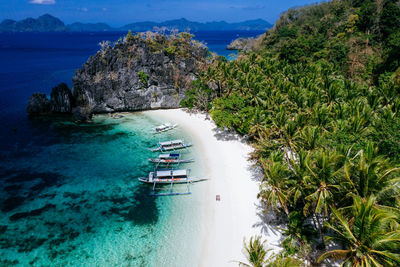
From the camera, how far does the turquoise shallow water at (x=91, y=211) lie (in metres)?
16.9

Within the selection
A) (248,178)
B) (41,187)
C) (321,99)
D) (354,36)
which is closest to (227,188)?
(248,178)

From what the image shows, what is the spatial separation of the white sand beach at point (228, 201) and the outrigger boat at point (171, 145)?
7.73ft

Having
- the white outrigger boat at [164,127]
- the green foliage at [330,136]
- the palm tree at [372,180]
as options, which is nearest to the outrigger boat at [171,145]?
the white outrigger boat at [164,127]

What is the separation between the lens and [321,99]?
90.2 feet

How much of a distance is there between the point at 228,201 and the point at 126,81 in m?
35.6

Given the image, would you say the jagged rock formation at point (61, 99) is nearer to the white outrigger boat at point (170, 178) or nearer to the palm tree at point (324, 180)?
the white outrigger boat at point (170, 178)

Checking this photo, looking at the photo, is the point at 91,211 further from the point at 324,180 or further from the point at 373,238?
the point at 373,238

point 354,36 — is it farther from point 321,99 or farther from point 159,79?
point 159,79

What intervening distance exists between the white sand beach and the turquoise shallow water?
1.10 metres

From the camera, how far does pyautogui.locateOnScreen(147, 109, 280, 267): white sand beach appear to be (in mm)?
16859

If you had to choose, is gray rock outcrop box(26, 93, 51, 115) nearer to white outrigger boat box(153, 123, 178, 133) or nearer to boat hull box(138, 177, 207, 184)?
white outrigger boat box(153, 123, 178, 133)

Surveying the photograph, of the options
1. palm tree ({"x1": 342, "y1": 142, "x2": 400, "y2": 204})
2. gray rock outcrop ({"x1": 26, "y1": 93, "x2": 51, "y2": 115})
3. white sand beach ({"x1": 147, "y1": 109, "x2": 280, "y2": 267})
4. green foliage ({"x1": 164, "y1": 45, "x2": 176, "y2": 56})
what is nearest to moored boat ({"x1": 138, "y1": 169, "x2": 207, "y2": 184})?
white sand beach ({"x1": 147, "y1": 109, "x2": 280, "y2": 267})

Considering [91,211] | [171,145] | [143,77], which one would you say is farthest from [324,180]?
[143,77]

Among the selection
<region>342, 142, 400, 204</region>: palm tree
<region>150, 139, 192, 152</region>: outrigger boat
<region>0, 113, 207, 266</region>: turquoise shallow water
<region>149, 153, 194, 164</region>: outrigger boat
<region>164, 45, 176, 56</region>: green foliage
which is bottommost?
<region>0, 113, 207, 266</region>: turquoise shallow water
